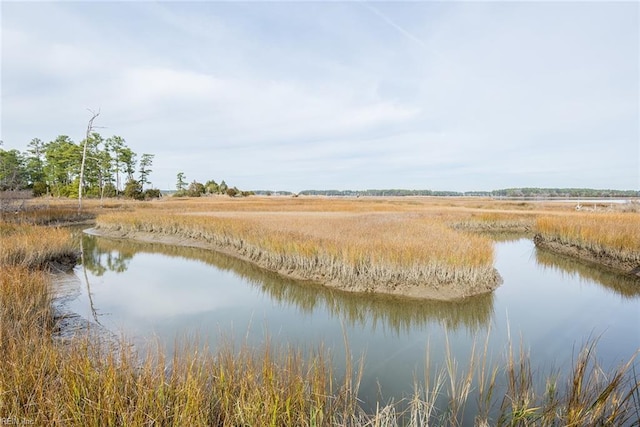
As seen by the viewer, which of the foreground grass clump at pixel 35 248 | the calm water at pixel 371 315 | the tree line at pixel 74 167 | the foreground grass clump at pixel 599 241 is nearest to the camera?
the calm water at pixel 371 315

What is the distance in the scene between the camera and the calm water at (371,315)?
220 inches

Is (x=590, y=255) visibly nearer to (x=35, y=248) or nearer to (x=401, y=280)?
(x=401, y=280)

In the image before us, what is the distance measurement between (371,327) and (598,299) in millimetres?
7321

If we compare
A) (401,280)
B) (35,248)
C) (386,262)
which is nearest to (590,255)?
(401,280)

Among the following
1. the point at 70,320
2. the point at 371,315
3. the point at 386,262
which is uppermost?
the point at 386,262

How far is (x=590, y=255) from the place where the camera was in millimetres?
13969

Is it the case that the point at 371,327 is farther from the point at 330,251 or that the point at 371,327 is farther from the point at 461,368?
the point at 330,251

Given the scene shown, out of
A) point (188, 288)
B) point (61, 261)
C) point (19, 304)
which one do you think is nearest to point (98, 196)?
point (61, 261)

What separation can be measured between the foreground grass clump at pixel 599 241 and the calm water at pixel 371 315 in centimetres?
103

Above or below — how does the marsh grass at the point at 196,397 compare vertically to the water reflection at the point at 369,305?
above

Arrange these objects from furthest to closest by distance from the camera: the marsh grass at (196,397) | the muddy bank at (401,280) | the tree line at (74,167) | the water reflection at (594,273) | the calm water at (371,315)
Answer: the tree line at (74,167)
the water reflection at (594,273)
the muddy bank at (401,280)
the calm water at (371,315)
the marsh grass at (196,397)

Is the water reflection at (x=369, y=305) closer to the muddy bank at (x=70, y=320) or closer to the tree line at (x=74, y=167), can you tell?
the muddy bank at (x=70, y=320)

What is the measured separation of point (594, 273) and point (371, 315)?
1035 cm

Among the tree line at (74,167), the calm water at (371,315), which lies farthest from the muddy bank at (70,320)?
the tree line at (74,167)
